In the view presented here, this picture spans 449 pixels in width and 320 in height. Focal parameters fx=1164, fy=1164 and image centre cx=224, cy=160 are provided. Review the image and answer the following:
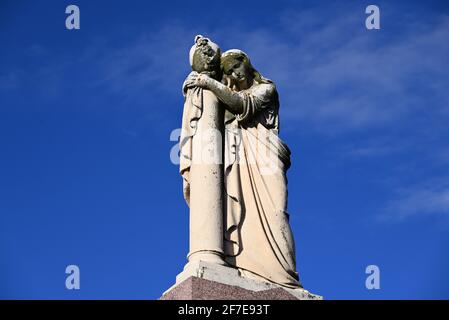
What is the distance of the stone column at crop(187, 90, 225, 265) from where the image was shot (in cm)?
2008

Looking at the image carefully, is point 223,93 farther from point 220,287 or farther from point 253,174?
point 220,287

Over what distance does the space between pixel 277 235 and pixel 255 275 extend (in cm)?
96

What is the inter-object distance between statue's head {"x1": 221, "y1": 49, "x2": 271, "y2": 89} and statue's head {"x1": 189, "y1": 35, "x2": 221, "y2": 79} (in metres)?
0.19

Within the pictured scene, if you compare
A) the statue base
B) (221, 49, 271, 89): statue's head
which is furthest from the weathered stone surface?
(221, 49, 271, 89): statue's head

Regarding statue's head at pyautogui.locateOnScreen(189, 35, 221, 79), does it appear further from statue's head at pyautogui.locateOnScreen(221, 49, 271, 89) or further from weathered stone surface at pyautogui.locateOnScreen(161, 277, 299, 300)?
weathered stone surface at pyautogui.locateOnScreen(161, 277, 299, 300)

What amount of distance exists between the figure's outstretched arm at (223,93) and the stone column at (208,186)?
11 cm

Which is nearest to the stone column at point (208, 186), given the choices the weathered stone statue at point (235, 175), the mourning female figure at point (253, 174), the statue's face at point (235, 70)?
the weathered stone statue at point (235, 175)

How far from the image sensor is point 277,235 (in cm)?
2075

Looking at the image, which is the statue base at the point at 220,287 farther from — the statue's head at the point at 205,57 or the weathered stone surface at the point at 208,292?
the statue's head at the point at 205,57

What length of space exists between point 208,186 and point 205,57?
272 cm

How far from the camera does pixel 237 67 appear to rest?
875 inches

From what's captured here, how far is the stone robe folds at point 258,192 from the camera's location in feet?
66.9

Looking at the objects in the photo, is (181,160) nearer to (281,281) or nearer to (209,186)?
(209,186)
